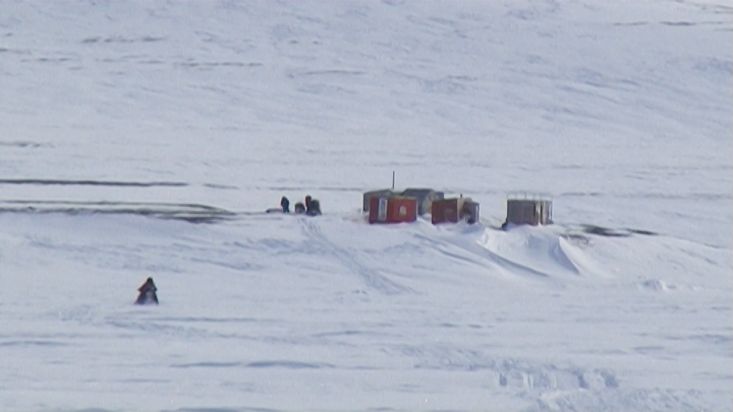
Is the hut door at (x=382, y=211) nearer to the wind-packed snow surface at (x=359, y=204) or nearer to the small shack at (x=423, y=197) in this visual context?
the wind-packed snow surface at (x=359, y=204)

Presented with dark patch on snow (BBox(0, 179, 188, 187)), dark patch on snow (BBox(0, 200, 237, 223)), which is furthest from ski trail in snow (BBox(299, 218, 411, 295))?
dark patch on snow (BBox(0, 179, 188, 187))

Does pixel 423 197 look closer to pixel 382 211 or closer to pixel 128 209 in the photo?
pixel 382 211

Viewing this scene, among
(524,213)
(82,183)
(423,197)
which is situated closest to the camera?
(524,213)

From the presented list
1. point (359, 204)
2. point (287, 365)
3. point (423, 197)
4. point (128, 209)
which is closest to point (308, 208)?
point (423, 197)

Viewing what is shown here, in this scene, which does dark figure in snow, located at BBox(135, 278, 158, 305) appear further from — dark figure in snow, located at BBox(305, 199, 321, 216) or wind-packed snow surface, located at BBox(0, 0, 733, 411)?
dark figure in snow, located at BBox(305, 199, 321, 216)

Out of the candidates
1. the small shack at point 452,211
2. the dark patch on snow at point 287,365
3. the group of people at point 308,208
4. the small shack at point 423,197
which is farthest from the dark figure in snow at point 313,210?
the dark patch on snow at point 287,365

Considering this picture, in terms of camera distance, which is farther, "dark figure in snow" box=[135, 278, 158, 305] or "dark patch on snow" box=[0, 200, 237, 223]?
"dark patch on snow" box=[0, 200, 237, 223]
